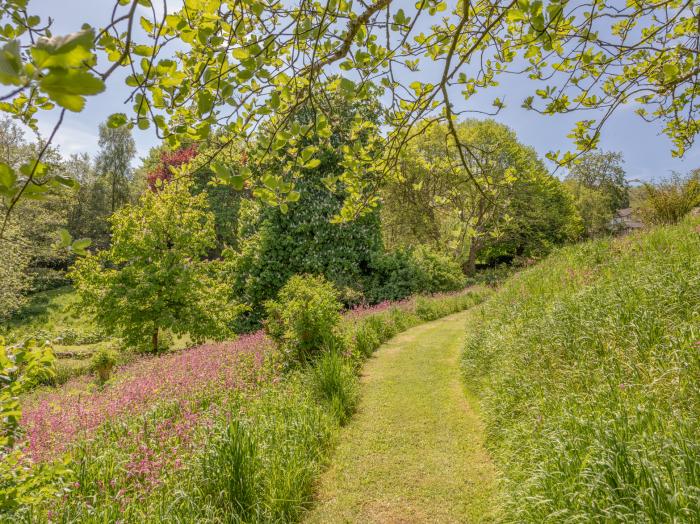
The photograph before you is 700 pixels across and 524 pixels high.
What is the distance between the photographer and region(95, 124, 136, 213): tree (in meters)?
33.0

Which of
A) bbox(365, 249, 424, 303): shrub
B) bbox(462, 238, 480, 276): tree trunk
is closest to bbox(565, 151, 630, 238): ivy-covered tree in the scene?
bbox(462, 238, 480, 276): tree trunk

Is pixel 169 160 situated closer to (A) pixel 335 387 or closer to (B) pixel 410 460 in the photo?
(A) pixel 335 387

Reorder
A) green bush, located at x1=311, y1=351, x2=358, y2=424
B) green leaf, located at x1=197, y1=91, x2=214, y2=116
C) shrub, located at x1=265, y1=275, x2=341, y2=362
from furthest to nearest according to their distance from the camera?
1. shrub, located at x1=265, y1=275, x2=341, y2=362
2. green bush, located at x1=311, y1=351, x2=358, y2=424
3. green leaf, located at x1=197, y1=91, x2=214, y2=116

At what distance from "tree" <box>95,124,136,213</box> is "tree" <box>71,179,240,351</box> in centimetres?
2611

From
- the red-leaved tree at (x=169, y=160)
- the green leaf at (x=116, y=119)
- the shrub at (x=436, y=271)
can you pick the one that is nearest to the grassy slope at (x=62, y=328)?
the red-leaved tree at (x=169, y=160)

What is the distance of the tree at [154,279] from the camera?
33.1 feet

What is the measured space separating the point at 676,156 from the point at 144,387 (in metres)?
8.46

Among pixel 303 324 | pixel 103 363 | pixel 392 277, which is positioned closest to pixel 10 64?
pixel 303 324

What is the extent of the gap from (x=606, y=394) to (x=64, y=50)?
14.7ft

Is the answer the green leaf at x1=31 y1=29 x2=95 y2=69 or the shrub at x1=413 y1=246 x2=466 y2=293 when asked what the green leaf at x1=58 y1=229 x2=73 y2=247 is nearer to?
the green leaf at x1=31 y1=29 x2=95 y2=69

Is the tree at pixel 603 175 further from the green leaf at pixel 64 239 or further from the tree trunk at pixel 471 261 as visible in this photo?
the green leaf at pixel 64 239

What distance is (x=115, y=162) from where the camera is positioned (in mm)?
33344

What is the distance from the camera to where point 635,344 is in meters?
4.02

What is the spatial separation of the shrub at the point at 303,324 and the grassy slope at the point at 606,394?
3.15 metres
